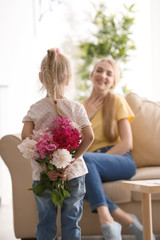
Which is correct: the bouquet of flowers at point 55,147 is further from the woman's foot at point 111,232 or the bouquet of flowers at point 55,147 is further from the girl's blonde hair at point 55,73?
the woman's foot at point 111,232

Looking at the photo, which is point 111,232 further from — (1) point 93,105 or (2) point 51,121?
(1) point 93,105

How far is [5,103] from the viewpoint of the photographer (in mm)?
4340

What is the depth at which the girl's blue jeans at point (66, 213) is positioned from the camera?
1.92m

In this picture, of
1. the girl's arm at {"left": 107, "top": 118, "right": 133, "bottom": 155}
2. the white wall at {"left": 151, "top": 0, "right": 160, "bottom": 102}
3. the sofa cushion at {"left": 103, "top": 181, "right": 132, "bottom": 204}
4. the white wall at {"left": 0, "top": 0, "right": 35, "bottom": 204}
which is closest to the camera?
the sofa cushion at {"left": 103, "top": 181, "right": 132, "bottom": 204}

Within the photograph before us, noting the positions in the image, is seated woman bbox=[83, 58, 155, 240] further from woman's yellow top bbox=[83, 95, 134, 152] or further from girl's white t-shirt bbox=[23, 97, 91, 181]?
girl's white t-shirt bbox=[23, 97, 91, 181]

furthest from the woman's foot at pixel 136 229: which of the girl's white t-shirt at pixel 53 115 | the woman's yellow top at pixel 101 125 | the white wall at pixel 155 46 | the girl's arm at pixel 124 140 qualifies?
the white wall at pixel 155 46

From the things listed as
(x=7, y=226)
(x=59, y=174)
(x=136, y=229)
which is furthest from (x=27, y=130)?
(x=7, y=226)

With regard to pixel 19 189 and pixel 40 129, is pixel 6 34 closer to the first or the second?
pixel 19 189

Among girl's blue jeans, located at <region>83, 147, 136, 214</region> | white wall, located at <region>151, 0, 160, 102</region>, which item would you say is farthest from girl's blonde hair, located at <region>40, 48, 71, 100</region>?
white wall, located at <region>151, 0, 160, 102</region>

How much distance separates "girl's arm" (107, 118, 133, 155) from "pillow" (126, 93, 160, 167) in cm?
20

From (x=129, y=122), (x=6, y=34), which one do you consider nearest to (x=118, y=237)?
(x=129, y=122)

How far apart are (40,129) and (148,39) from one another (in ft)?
12.3

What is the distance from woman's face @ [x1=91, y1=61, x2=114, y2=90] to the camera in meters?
3.04

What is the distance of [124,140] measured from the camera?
2.79 meters
